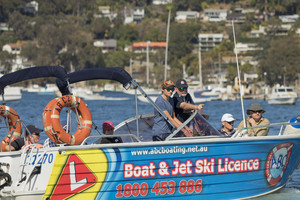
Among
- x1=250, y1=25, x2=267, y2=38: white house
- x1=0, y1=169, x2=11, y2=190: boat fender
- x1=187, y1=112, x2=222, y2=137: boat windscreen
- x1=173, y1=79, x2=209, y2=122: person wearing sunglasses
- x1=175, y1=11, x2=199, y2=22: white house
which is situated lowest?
x1=250, y1=25, x2=267, y2=38: white house

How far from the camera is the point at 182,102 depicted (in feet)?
35.9

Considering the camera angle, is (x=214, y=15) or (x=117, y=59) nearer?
(x=117, y=59)

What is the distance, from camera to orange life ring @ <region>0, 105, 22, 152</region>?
36.5 feet

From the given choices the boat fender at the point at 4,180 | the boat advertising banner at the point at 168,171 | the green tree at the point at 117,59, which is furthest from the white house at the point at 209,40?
the boat fender at the point at 4,180

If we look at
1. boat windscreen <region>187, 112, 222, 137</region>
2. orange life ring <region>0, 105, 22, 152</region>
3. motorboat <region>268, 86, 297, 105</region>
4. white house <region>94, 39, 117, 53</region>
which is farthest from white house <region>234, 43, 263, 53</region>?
boat windscreen <region>187, 112, 222, 137</region>

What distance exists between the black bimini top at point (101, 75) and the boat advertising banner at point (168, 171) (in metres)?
1.12

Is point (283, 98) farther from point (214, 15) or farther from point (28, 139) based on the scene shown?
point (214, 15)

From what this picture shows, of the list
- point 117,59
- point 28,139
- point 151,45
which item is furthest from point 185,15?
point 28,139

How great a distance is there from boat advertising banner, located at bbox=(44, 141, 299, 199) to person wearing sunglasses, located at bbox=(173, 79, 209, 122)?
78 cm

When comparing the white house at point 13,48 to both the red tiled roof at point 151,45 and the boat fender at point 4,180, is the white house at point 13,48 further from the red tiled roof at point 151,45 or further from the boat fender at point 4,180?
the boat fender at point 4,180

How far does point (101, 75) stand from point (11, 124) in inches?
79.2

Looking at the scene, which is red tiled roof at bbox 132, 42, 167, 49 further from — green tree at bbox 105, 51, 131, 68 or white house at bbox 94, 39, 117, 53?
green tree at bbox 105, 51, 131, 68

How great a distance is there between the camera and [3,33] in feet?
549

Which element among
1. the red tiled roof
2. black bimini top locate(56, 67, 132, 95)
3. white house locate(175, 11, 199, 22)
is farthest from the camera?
white house locate(175, 11, 199, 22)
